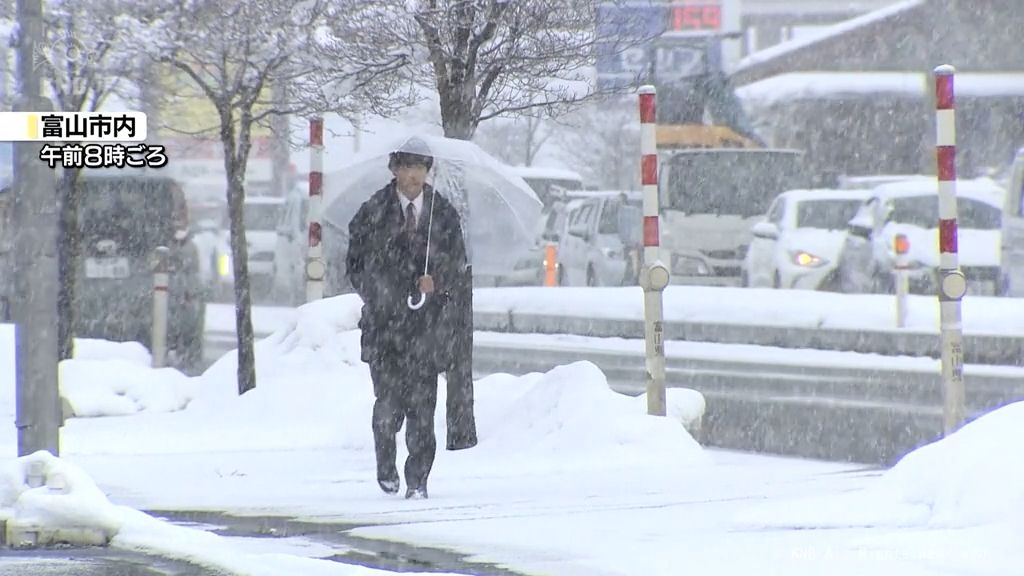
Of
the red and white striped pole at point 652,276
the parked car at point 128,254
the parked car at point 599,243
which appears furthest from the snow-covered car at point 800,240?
the red and white striped pole at point 652,276

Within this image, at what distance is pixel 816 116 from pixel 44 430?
115 feet

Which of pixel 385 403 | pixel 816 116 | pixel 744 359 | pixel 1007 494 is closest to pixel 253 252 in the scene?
pixel 816 116

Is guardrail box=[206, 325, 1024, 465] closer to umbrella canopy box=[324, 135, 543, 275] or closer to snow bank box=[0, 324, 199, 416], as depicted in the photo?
→ umbrella canopy box=[324, 135, 543, 275]

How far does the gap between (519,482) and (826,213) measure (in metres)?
15.5

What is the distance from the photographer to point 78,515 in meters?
7.51

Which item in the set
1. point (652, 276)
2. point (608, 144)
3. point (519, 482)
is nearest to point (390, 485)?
point (519, 482)

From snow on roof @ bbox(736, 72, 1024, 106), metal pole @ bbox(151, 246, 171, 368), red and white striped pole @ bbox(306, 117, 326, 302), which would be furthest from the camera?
snow on roof @ bbox(736, 72, 1024, 106)

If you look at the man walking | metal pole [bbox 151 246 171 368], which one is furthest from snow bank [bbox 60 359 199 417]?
the man walking

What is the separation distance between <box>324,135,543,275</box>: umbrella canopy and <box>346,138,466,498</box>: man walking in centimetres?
151

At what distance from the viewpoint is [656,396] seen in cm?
1087

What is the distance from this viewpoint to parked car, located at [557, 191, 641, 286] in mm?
27000

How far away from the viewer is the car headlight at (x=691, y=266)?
26.0 meters

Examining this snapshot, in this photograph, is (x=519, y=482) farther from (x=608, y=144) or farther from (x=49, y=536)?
(x=608, y=144)

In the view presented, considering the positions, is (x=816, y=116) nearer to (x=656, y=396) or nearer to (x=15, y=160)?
(x=656, y=396)
